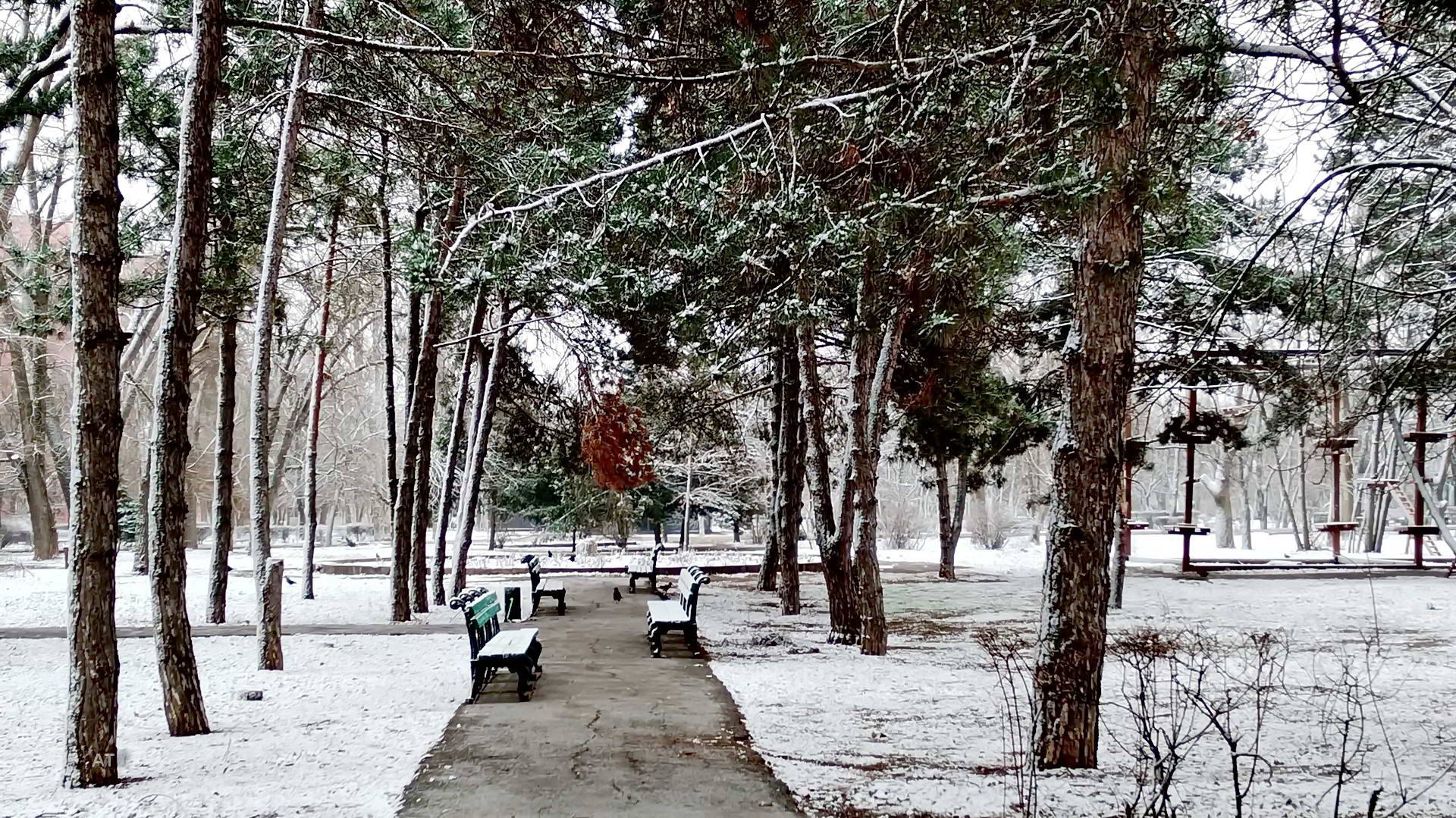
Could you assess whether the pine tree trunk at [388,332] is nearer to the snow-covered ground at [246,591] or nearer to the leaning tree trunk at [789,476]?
the snow-covered ground at [246,591]

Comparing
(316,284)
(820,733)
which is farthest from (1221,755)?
(316,284)

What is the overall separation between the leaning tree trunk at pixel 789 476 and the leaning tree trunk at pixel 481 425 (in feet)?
15.4

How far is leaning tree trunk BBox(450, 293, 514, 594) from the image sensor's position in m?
16.1

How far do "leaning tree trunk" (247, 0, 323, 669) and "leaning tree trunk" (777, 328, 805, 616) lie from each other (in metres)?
7.80

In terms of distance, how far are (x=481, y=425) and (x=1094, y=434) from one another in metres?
12.3

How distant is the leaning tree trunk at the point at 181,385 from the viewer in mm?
6484

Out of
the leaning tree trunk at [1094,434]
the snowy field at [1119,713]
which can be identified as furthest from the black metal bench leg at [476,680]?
the leaning tree trunk at [1094,434]

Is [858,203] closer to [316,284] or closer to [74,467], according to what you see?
[74,467]

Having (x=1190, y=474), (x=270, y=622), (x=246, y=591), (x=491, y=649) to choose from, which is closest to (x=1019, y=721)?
(x=491, y=649)

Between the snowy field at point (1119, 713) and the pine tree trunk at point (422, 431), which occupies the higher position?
the pine tree trunk at point (422, 431)

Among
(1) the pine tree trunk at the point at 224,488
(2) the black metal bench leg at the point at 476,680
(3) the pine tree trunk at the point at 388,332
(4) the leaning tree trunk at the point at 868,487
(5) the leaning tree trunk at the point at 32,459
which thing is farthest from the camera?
(5) the leaning tree trunk at the point at 32,459

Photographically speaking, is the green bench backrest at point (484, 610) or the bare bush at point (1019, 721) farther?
the green bench backrest at point (484, 610)

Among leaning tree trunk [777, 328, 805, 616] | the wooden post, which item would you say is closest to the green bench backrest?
the wooden post

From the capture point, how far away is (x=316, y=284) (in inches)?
821
